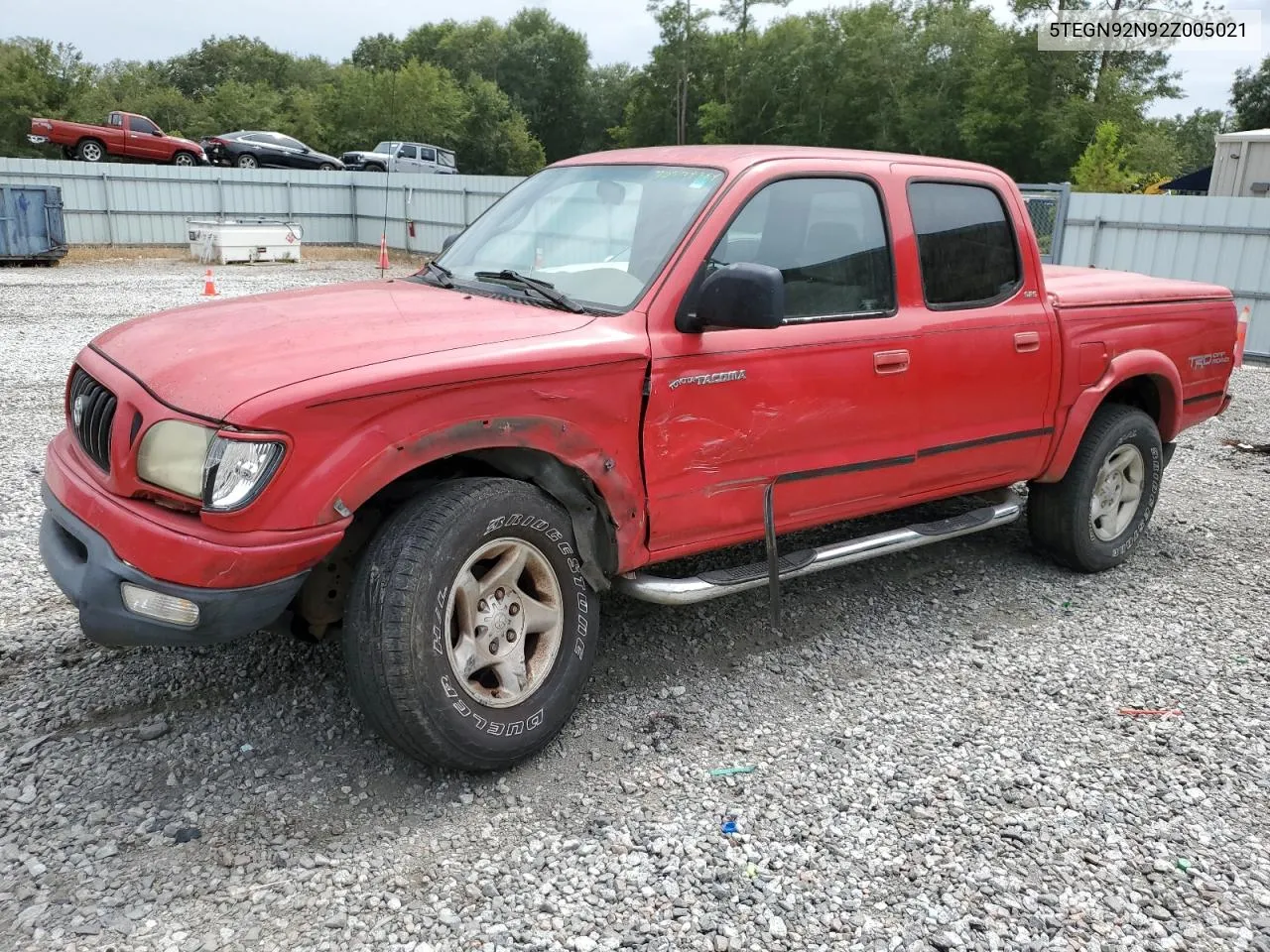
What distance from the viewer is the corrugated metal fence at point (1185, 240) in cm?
1288

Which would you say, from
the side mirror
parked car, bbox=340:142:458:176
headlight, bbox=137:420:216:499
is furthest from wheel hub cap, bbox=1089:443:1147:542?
parked car, bbox=340:142:458:176

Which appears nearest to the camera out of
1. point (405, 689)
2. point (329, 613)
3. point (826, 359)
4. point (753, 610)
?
point (405, 689)

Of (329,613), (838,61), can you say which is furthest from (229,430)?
(838,61)

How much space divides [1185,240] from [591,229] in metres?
12.1

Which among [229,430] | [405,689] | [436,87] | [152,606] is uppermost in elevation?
[436,87]

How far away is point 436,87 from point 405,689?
71.7 metres

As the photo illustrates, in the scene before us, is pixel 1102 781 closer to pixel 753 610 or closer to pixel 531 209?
pixel 753 610

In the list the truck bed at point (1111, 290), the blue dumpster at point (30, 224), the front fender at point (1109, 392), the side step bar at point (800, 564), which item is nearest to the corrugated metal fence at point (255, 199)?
the blue dumpster at point (30, 224)

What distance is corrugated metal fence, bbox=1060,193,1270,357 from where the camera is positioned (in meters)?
12.9

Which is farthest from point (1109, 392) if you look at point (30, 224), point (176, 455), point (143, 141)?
point (143, 141)

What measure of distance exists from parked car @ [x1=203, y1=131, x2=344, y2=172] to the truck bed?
33171mm

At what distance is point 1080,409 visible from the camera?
4930 mm

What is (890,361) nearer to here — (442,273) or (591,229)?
(591,229)

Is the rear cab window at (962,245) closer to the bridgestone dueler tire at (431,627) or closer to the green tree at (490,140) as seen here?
the bridgestone dueler tire at (431,627)
